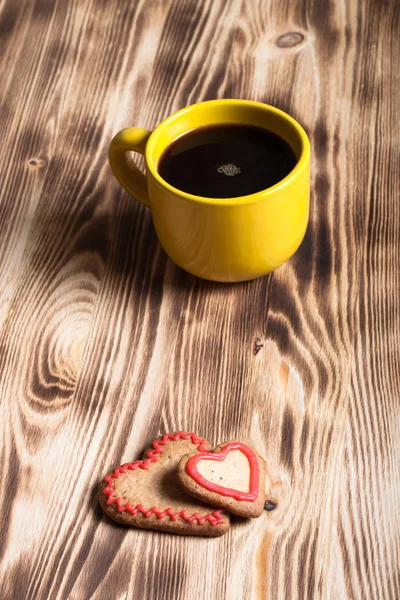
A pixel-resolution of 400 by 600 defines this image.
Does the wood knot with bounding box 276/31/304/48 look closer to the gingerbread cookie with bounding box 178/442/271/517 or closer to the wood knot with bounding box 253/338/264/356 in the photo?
the wood knot with bounding box 253/338/264/356

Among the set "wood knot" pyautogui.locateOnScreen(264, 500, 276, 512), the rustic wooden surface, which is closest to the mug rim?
the rustic wooden surface

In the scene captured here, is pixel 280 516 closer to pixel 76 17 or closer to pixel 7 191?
pixel 7 191

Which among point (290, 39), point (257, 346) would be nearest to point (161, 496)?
point (257, 346)

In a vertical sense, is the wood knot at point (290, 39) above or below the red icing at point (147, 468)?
above

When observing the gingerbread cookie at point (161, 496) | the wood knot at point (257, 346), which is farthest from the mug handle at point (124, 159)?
the gingerbread cookie at point (161, 496)

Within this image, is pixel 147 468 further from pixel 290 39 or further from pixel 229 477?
pixel 290 39

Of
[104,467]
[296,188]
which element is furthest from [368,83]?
[104,467]

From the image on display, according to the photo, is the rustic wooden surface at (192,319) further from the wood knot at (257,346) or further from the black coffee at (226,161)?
the black coffee at (226,161)
